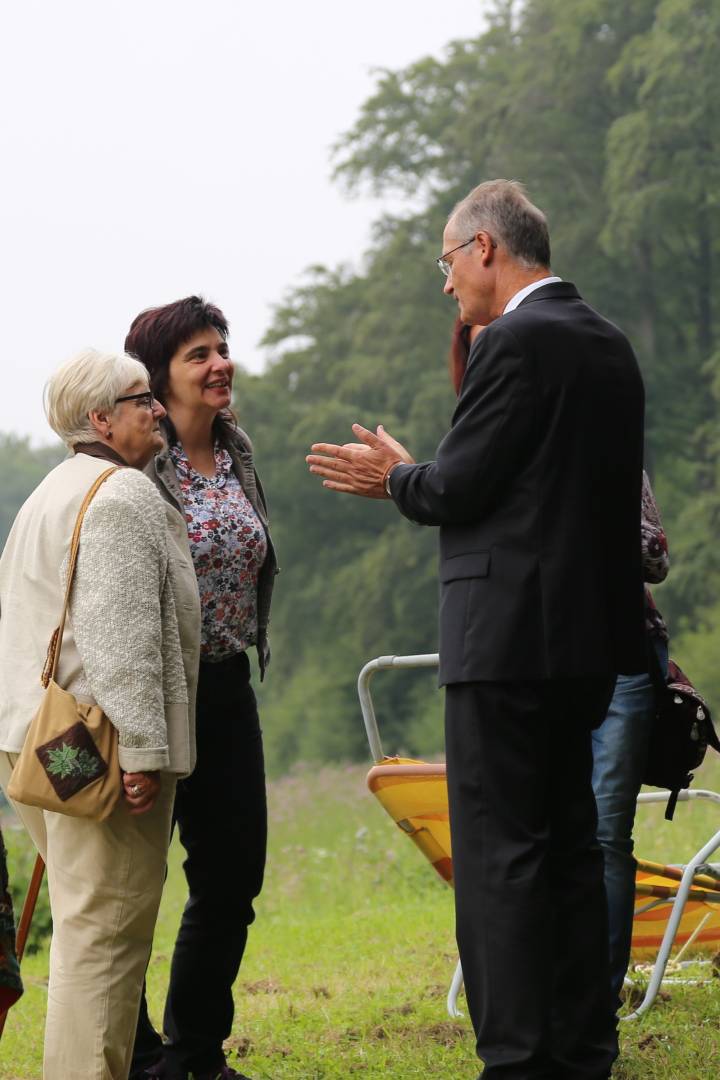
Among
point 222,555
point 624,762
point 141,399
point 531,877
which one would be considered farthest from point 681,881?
point 141,399

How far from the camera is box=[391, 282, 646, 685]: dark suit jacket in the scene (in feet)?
10.7

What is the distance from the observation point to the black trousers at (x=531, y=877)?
3.22m

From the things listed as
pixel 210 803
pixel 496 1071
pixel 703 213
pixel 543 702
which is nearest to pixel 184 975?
pixel 210 803

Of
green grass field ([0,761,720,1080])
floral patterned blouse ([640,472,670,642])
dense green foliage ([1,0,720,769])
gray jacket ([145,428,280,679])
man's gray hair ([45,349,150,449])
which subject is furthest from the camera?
dense green foliage ([1,0,720,769])

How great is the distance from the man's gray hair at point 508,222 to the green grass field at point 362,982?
1731 mm

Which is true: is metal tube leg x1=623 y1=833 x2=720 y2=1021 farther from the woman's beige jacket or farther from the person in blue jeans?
the woman's beige jacket

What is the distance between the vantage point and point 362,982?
18.8 ft

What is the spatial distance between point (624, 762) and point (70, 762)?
1.60 m

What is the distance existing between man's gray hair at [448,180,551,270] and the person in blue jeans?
2.99ft

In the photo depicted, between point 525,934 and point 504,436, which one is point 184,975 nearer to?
point 525,934

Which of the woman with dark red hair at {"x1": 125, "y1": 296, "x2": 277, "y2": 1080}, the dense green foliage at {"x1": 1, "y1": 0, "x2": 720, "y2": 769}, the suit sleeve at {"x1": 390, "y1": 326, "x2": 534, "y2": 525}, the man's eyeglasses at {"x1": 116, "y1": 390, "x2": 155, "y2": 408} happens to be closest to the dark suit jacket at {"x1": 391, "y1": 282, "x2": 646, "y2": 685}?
the suit sleeve at {"x1": 390, "y1": 326, "x2": 534, "y2": 525}

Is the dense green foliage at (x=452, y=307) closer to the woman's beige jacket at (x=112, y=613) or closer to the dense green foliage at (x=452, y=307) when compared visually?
the dense green foliage at (x=452, y=307)

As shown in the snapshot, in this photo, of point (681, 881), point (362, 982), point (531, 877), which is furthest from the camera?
point (362, 982)

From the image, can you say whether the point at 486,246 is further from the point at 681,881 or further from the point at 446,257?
the point at 681,881
